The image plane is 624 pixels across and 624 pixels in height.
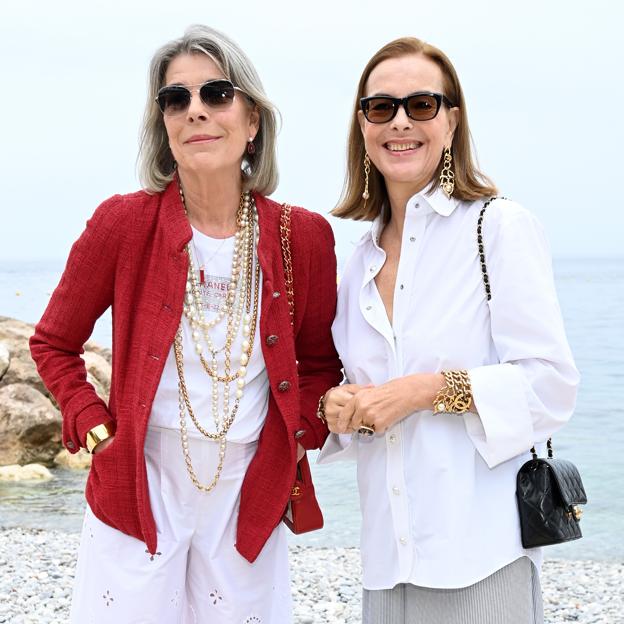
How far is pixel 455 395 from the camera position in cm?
284

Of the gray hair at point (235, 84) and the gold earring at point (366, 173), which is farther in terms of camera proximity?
the gold earring at point (366, 173)

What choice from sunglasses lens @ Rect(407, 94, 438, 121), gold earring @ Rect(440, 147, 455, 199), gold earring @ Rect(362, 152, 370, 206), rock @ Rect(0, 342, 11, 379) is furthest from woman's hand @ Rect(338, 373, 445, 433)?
rock @ Rect(0, 342, 11, 379)

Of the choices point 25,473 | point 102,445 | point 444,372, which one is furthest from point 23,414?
point 444,372

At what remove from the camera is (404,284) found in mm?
3049

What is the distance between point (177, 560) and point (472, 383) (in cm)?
125

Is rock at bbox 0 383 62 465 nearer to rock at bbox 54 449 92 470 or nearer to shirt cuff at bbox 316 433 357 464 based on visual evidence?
rock at bbox 54 449 92 470

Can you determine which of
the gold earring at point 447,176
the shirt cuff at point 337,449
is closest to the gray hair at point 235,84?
the gold earring at point 447,176

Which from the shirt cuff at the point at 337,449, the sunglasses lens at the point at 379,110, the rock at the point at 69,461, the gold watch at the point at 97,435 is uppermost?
the sunglasses lens at the point at 379,110

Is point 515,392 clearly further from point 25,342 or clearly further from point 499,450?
point 25,342

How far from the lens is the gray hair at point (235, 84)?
3.23 m

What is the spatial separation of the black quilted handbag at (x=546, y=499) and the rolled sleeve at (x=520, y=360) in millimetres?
85

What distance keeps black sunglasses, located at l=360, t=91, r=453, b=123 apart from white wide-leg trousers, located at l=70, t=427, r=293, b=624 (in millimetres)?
1298

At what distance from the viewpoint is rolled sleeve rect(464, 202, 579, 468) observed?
282cm

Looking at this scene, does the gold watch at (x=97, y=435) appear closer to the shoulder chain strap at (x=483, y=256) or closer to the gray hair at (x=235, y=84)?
the gray hair at (x=235, y=84)
